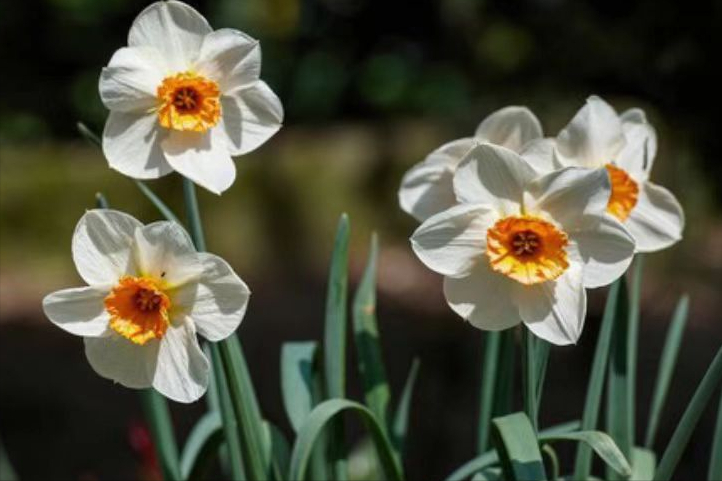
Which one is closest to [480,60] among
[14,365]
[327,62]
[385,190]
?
[385,190]

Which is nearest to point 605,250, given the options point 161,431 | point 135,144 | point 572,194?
point 572,194

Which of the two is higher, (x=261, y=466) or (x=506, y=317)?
(x=506, y=317)

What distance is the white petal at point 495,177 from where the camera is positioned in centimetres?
92

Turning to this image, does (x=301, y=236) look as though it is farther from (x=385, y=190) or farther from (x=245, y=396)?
(x=245, y=396)

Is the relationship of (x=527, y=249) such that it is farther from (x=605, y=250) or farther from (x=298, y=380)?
(x=298, y=380)

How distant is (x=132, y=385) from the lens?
0.92 m

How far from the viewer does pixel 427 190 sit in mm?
1076

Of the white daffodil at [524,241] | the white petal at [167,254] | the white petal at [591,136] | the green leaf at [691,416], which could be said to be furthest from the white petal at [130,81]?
the green leaf at [691,416]

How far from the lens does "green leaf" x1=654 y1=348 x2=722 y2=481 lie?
0.91 metres

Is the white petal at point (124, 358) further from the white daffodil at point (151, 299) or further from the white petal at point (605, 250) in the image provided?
the white petal at point (605, 250)

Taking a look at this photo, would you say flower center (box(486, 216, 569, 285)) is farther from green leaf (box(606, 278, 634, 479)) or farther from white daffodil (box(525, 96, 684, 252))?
green leaf (box(606, 278, 634, 479))

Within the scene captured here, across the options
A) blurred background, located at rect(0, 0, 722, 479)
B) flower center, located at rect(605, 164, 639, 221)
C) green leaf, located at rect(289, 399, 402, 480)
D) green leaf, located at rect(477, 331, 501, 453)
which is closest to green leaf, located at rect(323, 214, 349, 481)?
green leaf, located at rect(289, 399, 402, 480)

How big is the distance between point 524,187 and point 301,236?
3.68 meters

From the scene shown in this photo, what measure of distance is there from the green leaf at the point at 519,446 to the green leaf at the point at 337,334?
21 centimetres
